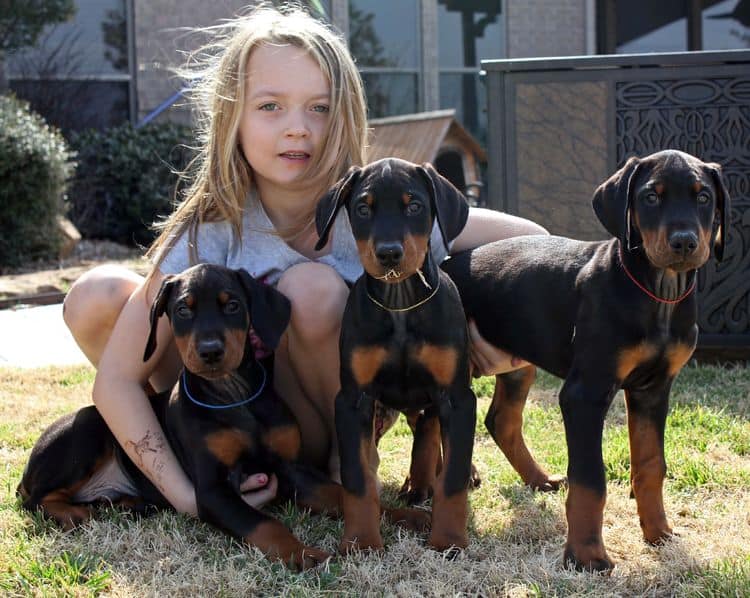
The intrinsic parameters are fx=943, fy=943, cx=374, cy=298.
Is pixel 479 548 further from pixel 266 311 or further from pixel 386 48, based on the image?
pixel 386 48

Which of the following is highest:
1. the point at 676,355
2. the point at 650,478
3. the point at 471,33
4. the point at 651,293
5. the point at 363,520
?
the point at 471,33

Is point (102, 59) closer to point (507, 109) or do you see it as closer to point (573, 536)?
point (507, 109)

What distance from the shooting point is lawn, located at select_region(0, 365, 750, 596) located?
282 centimetres

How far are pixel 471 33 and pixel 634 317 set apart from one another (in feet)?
38.4

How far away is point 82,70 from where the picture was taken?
12.6 meters

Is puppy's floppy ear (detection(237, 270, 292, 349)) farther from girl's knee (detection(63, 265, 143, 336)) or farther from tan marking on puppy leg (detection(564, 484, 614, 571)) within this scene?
tan marking on puppy leg (detection(564, 484, 614, 571))

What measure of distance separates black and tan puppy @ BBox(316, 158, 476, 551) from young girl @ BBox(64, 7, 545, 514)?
→ 1.63 feet

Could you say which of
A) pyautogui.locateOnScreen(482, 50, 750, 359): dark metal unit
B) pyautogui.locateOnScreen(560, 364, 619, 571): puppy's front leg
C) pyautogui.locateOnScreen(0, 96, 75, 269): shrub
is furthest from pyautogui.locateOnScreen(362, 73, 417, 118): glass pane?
pyautogui.locateOnScreen(560, 364, 619, 571): puppy's front leg

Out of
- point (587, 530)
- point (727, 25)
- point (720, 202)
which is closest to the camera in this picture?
point (587, 530)

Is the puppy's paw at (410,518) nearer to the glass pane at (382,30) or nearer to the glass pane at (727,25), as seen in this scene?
the glass pane at (382,30)

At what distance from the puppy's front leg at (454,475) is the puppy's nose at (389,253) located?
544 millimetres

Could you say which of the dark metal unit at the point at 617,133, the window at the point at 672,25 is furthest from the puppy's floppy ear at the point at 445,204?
the window at the point at 672,25

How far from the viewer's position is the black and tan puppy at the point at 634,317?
287 centimetres

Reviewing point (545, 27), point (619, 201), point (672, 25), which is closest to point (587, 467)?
point (619, 201)
